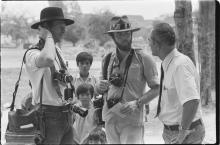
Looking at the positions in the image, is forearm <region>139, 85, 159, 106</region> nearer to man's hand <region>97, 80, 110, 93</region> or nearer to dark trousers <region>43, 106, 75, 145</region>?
man's hand <region>97, 80, 110, 93</region>

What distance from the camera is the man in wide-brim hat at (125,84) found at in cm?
305

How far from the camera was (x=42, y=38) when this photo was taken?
3.18 metres

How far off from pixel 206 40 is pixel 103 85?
1249 millimetres

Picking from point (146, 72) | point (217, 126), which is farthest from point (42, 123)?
point (217, 126)

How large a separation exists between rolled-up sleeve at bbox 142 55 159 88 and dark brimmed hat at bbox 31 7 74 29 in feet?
2.02

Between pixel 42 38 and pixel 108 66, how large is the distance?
516 millimetres

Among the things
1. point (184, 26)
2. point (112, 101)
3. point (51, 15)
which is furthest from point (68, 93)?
point (184, 26)

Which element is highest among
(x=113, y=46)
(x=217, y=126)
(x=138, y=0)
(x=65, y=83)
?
(x=138, y=0)

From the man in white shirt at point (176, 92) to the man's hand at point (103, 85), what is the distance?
0.38m

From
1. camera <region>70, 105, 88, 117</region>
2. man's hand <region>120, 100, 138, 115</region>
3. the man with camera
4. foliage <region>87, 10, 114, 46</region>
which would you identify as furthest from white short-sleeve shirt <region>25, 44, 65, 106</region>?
man's hand <region>120, 100, 138, 115</region>

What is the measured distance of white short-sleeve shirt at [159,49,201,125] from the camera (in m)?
2.85

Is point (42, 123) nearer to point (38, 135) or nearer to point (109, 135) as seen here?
point (38, 135)

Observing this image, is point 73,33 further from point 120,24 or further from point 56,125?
point 56,125

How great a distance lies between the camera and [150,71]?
3080 mm
